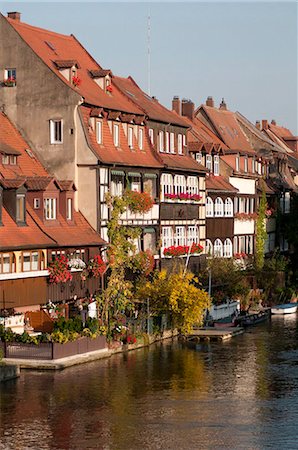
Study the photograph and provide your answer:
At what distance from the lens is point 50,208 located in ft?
187

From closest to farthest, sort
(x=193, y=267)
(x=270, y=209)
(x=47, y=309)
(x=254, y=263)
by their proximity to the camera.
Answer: (x=47, y=309), (x=193, y=267), (x=254, y=263), (x=270, y=209)

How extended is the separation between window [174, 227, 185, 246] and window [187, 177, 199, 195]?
2.89 meters

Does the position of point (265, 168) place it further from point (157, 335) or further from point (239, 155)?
point (157, 335)

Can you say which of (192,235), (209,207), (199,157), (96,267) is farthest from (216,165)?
(96,267)

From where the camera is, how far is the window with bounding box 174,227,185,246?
71375 mm

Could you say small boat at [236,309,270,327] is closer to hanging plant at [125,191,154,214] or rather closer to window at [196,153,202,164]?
hanging plant at [125,191,154,214]

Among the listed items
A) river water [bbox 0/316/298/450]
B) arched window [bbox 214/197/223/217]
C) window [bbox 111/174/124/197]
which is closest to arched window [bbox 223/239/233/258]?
arched window [bbox 214/197/223/217]

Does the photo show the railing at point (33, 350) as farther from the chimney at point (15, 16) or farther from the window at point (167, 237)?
the chimney at point (15, 16)

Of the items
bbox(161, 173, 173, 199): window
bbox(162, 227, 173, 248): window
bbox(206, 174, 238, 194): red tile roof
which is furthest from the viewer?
bbox(206, 174, 238, 194): red tile roof

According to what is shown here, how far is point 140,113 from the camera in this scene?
66875 mm

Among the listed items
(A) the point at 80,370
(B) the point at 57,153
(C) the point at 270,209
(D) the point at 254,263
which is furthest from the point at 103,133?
(C) the point at 270,209

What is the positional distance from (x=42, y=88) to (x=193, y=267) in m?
17.6

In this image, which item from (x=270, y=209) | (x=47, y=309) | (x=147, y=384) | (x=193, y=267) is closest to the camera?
(x=147, y=384)

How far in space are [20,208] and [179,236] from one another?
19209mm
